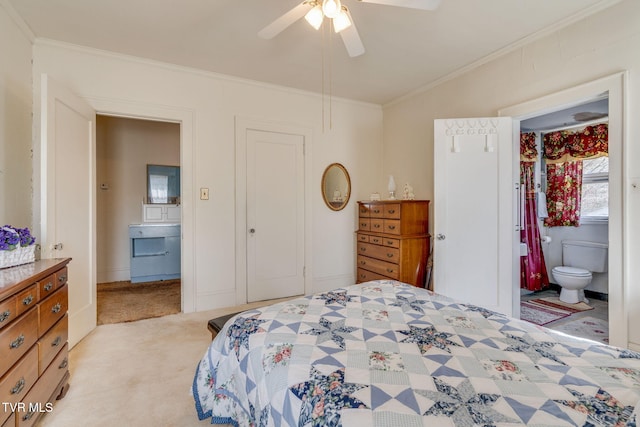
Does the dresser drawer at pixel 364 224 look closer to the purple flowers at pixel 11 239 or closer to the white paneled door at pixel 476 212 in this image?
the white paneled door at pixel 476 212

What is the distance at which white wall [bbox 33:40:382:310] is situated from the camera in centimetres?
287

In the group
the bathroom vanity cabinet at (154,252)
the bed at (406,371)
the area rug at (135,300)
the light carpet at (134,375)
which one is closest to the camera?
the bed at (406,371)

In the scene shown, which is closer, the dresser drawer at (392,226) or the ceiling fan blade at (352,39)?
the ceiling fan blade at (352,39)

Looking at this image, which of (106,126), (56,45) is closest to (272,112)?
(56,45)

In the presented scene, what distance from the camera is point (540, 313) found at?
3.35 metres

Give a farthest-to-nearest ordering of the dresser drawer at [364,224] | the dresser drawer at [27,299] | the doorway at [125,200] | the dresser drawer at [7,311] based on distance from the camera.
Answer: the doorway at [125,200]
the dresser drawer at [364,224]
the dresser drawer at [27,299]
the dresser drawer at [7,311]

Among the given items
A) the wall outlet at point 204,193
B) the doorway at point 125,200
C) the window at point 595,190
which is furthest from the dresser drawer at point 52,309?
the window at point 595,190

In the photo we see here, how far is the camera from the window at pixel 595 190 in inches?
151

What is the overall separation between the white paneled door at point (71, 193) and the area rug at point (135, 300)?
1.31ft

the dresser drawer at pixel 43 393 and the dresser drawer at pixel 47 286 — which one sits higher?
the dresser drawer at pixel 47 286

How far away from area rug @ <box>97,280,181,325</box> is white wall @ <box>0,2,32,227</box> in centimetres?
119

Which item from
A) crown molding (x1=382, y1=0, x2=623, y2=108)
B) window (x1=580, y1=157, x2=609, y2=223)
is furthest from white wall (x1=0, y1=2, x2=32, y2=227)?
window (x1=580, y1=157, x2=609, y2=223)

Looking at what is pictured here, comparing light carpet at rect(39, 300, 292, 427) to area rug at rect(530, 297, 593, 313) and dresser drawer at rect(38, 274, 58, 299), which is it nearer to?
dresser drawer at rect(38, 274, 58, 299)

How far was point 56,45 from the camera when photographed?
269cm
